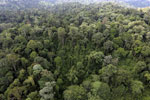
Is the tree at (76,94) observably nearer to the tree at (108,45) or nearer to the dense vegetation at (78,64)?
the dense vegetation at (78,64)

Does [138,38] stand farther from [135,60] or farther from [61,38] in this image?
[61,38]

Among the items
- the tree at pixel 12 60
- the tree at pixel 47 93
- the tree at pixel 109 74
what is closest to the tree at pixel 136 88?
the tree at pixel 109 74

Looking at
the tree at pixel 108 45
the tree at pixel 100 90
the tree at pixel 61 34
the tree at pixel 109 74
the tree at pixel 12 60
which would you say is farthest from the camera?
the tree at pixel 61 34

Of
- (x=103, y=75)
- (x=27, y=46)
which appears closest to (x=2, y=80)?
(x=27, y=46)

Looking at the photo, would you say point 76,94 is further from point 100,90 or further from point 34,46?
point 34,46

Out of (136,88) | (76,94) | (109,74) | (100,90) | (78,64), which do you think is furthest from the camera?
(78,64)

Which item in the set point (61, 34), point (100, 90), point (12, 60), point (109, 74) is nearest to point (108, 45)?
point (109, 74)

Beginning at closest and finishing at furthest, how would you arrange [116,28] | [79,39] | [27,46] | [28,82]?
Answer: [28,82] → [27,46] → [79,39] → [116,28]

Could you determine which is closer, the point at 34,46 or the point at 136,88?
the point at 136,88
